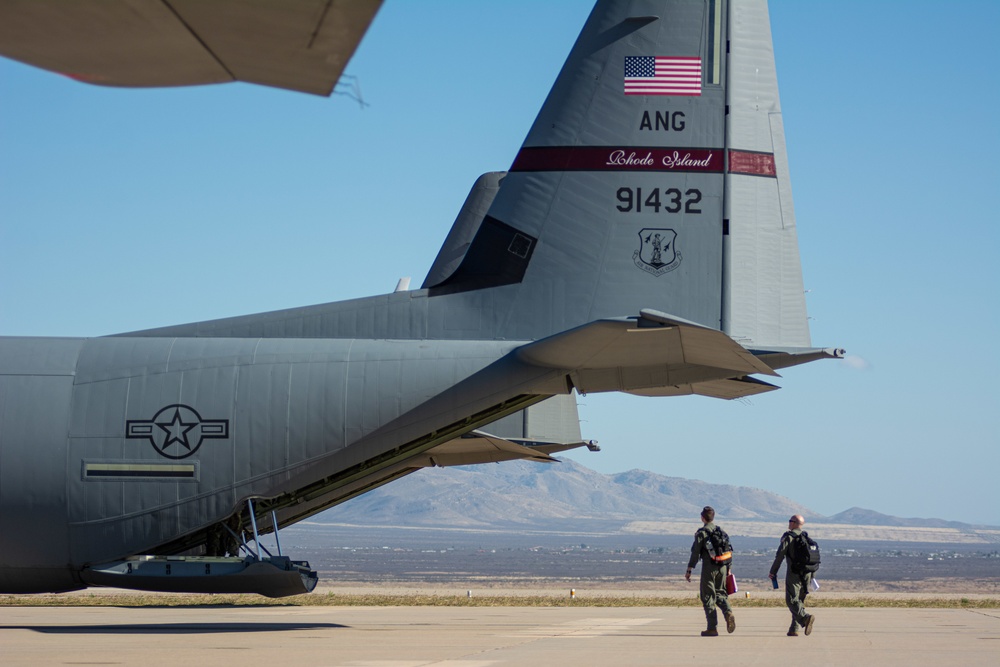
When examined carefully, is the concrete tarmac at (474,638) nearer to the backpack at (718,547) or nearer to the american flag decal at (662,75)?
the backpack at (718,547)

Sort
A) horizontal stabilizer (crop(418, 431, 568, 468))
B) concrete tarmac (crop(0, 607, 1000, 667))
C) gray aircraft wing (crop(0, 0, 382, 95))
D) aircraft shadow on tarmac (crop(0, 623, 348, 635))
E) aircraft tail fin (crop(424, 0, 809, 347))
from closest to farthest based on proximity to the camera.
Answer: gray aircraft wing (crop(0, 0, 382, 95)) → concrete tarmac (crop(0, 607, 1000, 667)) → aircraft shadow on tarmac (crop(0, 623, 348, 635)) → aircraft tail fin (crop(424, 0, 809, 347)) → horizontal stabilizer (crop(418, 431, 568, 468))

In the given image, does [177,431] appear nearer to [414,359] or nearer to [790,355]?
[414,359]

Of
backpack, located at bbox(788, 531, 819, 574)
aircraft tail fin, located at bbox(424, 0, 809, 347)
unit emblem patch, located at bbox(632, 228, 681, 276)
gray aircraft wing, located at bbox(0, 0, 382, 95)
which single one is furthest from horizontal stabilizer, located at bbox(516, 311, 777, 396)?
gray aircraft wing, located at bbox(0, 0, 382, 95)

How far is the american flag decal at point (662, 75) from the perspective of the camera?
635 inches

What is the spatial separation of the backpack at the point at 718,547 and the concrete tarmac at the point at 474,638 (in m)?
1.01

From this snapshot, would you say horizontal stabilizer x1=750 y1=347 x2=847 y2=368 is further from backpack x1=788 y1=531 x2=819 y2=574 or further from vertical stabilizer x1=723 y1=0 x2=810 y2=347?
backpack x1=788 y1=531 x2=819 y2=574

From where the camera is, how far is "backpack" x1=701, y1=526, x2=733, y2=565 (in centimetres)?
1409

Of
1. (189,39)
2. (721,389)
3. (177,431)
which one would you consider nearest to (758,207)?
(721,389)

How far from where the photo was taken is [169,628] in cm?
1600

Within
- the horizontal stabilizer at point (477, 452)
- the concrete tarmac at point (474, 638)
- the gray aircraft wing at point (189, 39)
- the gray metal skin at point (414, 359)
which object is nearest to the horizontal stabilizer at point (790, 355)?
the gray metal skin at point (414, 359)

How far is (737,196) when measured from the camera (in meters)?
15.9

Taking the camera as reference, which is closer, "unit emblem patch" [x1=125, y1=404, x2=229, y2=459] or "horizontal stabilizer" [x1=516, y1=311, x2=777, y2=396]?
"horizontal stabilizer" [x1=516, y1=311, x2=777, y2=396]

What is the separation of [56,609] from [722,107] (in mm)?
15048

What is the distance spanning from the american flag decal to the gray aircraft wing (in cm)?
1213
